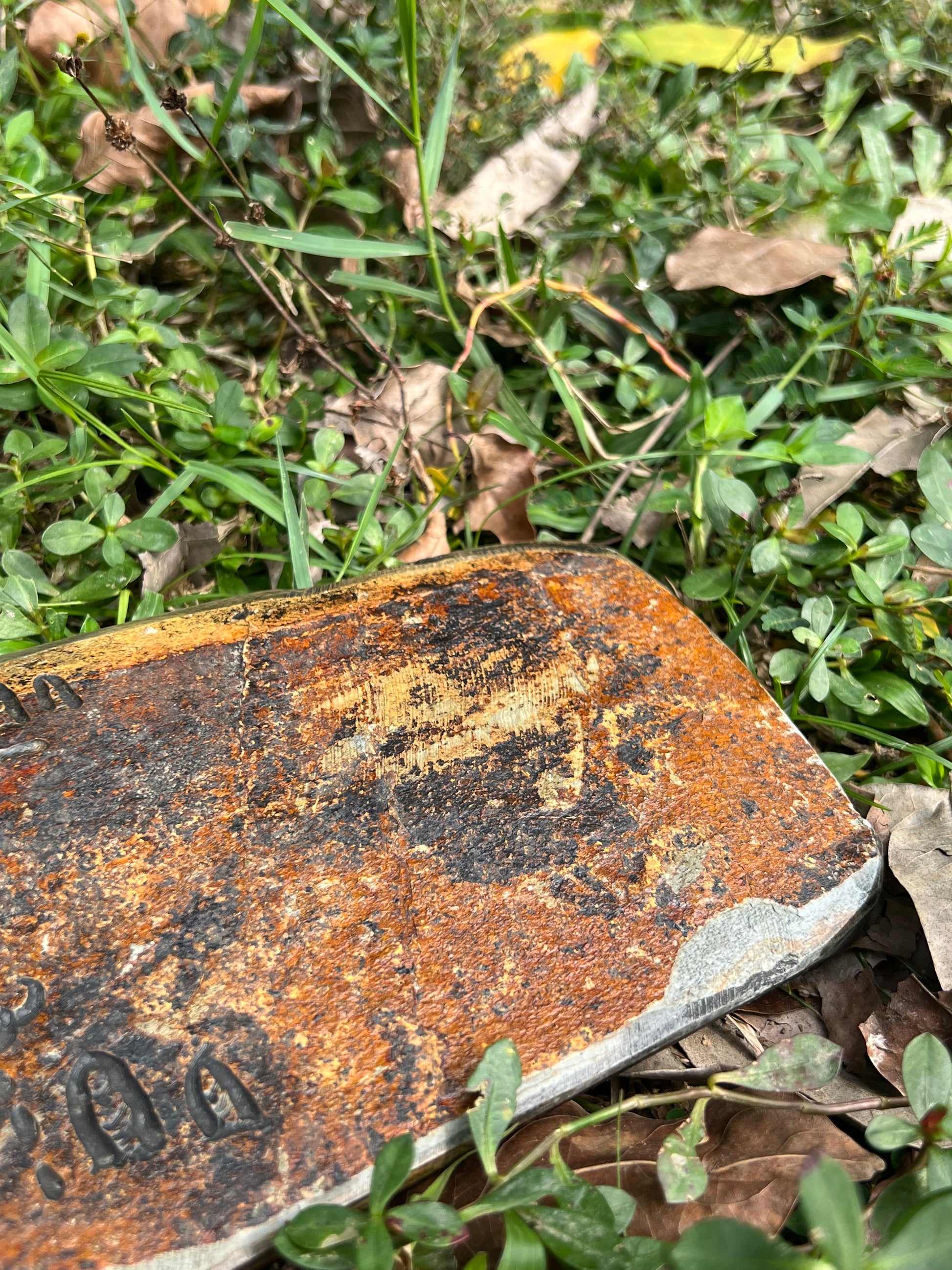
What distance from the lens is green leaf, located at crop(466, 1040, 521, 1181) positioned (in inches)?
42.4

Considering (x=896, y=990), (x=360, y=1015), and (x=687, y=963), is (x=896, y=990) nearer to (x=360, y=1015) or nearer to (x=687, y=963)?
(x=687, y=963)

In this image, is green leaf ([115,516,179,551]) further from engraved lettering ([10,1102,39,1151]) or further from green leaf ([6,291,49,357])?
engraved lettering ([10,1102,39,1151])

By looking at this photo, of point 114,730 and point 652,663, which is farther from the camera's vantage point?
point 652,663

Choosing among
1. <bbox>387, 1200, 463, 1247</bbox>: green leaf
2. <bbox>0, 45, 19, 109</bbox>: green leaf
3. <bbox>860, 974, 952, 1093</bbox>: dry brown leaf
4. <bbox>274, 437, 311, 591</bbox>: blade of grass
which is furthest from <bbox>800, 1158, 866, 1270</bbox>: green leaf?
<bbox>0, 45, 19, 109</bbox>: green leaf

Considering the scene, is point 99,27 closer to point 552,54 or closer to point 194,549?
point 552,54

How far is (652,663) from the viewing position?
149 cm

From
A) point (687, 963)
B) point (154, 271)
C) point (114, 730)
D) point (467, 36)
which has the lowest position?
point (687, 963)

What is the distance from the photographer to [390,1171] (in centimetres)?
102

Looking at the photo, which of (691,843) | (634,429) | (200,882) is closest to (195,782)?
(200,882)

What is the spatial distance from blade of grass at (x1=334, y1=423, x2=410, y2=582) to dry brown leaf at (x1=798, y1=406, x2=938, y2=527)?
0.83m

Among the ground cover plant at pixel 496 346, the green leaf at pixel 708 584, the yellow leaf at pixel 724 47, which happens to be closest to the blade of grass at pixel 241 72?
the ground cover plant at pixel 496 346

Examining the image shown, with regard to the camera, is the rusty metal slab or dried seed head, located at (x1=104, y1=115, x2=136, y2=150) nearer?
the rusty metal slab

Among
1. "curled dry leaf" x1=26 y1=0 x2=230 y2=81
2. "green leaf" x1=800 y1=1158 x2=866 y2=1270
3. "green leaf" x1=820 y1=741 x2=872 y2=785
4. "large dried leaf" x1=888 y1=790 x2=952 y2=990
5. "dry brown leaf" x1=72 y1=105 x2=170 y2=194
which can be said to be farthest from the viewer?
"curled dry leaf" x1=26 y1=0 x2=230 y2=81

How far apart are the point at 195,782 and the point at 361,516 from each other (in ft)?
2.37
